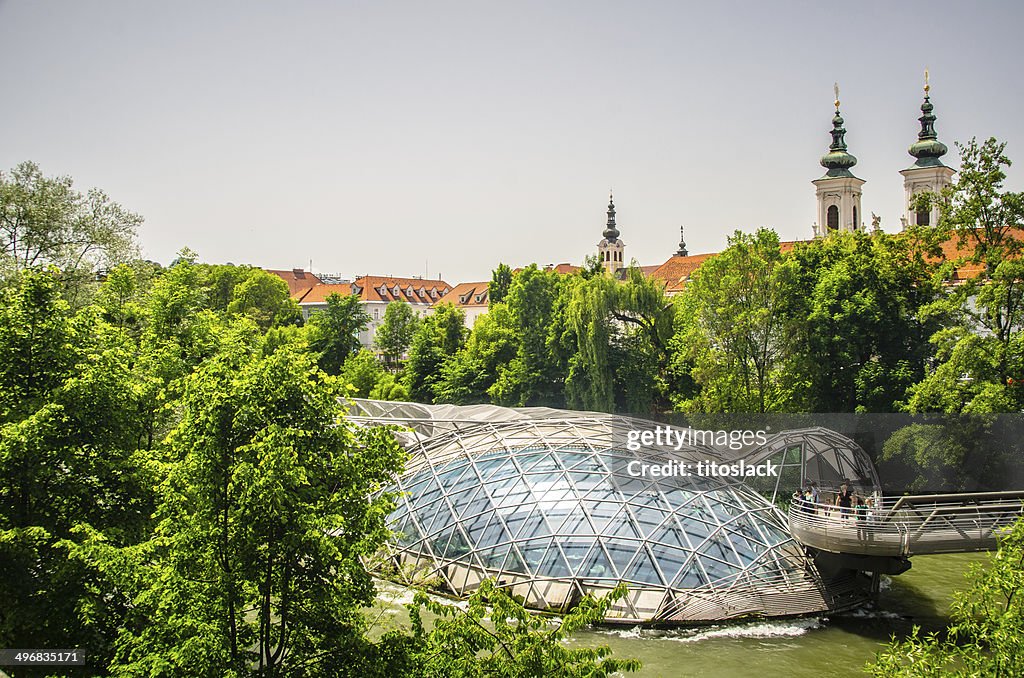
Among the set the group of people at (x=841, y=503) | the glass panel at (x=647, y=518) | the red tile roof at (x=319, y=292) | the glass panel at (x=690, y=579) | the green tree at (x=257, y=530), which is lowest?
the glass panel at (x=690, y=579)

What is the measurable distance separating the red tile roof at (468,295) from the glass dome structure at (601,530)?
7713 cm

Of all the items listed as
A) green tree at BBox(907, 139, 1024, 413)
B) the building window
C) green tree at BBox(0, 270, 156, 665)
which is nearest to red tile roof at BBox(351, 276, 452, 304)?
the building window

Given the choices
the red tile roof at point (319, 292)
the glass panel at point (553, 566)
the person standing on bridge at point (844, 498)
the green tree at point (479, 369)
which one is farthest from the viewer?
the red tile roof at point (319, 292)

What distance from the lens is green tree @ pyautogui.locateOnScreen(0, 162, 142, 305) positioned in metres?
29.3

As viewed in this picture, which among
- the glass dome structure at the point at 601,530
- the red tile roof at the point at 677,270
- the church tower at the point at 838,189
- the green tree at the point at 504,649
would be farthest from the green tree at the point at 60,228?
the church tower at the point at 838,189

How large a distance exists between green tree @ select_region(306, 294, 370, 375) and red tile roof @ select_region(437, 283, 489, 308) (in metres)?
39.5

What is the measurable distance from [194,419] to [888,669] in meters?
9.13

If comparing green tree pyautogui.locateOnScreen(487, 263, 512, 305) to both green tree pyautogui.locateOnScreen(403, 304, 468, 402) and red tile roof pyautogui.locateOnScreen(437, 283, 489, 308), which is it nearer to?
green tree pyautogui.locateOnScreen(403, 304, 468, 402)

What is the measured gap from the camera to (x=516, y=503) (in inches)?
931

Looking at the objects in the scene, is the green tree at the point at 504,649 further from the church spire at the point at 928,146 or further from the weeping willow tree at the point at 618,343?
the church spire at the point at 928,146

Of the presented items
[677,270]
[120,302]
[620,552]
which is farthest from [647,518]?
[677,270]

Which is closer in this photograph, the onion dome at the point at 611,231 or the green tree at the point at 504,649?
the green tree at the point at 504,649

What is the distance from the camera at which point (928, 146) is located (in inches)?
2982

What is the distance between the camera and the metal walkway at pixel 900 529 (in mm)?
20250
